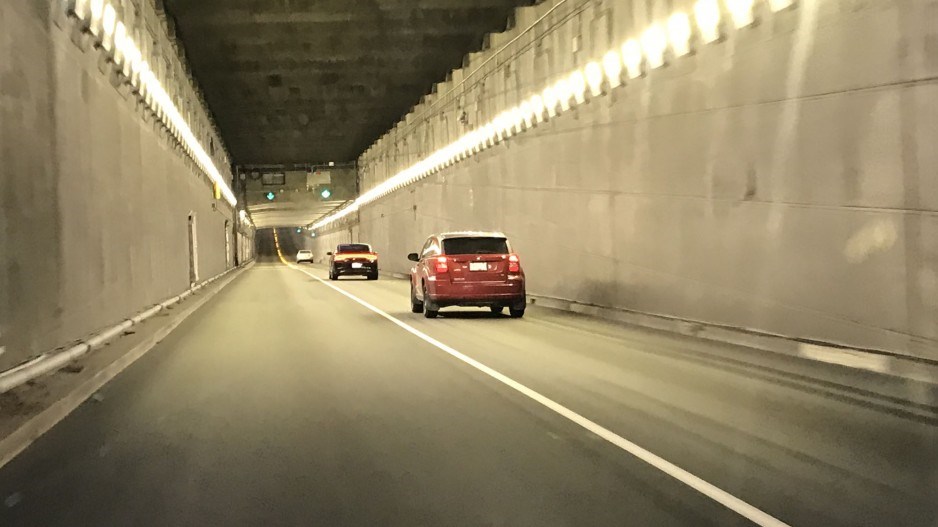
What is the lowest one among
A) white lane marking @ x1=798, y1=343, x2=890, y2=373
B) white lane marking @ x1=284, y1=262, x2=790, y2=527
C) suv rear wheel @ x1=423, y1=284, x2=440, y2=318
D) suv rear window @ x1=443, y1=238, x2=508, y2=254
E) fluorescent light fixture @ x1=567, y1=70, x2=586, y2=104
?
white lane marking @ x1=284, y1=262, x2=790, y2=527

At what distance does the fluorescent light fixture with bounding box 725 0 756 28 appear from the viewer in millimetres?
13148

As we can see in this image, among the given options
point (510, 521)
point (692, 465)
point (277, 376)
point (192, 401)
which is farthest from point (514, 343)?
point (510, 521)

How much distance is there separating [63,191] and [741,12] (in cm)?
1019

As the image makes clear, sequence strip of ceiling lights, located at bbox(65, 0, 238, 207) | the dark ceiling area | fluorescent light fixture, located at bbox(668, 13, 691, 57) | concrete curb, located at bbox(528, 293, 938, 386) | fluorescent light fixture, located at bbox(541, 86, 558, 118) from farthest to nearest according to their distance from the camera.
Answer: the dark ceiling area → fluorescent light fixture, located at bbox(541, 86, 558, 118) → fluorescent light fixture, located at bbox(668, 13, 691, 57) → strip of ceiling lights, located at bbox(65, 0, 238, 207) → concrete curb, located at bbox(528, 293, 938, 386)

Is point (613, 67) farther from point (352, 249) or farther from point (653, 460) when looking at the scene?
point (352, 249)

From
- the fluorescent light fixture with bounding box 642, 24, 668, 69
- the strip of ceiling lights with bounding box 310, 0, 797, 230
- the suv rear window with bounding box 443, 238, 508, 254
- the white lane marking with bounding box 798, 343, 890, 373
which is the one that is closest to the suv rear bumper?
the suv rear window with bounding box 443, 238, 508, 254

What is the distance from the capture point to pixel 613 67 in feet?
60.8

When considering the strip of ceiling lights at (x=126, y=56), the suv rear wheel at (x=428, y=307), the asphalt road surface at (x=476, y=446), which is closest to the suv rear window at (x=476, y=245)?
the suv rear wheel at (x=428, y=307)

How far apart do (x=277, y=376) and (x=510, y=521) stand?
654cm

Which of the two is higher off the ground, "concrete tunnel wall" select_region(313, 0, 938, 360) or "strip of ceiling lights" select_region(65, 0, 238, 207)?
"strip of ceiling lights" select_region(65, 0, 238, 207)

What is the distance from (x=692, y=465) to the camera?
20.2 ft

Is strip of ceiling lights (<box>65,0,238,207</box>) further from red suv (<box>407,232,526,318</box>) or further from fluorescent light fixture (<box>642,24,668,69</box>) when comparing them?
fluorescent light fixture (<box>642,24,668,69</box>)

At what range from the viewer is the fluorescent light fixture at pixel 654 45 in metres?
16.2

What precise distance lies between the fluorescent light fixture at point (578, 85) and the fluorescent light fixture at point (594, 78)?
291mm
